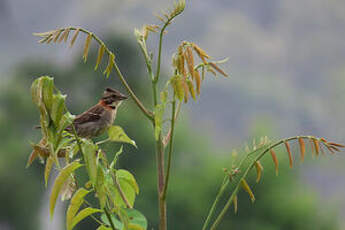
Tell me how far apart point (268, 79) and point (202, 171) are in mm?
59797

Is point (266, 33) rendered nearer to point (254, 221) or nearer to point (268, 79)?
point (268, 79)

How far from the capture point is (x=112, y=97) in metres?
1.89

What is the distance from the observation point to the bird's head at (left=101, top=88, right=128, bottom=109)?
1801 millimetres

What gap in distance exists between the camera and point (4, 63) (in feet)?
225

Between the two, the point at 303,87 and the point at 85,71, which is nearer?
the point at 85,71

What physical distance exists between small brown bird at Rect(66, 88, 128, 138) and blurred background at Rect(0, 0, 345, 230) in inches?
16.2

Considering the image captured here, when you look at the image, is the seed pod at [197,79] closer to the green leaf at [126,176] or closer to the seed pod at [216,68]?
the seed pod at [216,68]

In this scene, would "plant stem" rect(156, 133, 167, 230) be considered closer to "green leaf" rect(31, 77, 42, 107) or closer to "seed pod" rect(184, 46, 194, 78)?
"seed pod" rect(184, 46, 194, 78)

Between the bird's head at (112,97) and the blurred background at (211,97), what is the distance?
0.37 metres

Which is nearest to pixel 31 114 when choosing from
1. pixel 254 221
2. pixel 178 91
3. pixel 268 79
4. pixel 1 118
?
pixel 1 118

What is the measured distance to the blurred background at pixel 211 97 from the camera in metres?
22.6

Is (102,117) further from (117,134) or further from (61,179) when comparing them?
(61,179)

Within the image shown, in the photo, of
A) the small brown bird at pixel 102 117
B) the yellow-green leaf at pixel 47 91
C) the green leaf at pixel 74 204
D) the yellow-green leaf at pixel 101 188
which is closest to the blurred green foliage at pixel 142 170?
the small brown bird at pixel 102 117

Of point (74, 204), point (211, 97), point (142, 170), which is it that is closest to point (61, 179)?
point (74, 204)
